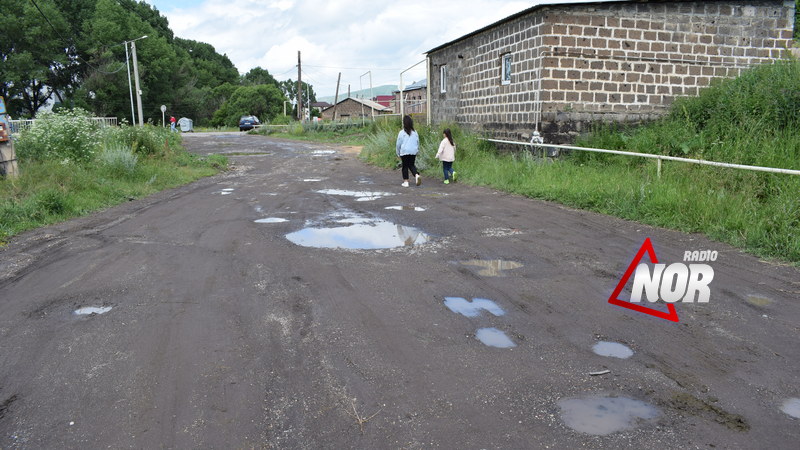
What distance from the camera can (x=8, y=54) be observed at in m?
51.5

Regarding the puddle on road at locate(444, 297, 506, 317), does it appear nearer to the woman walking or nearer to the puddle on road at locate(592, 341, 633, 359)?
the puddle on road at locate(592, 341, 633, 359)

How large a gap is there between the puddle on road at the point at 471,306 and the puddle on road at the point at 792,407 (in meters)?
2.11

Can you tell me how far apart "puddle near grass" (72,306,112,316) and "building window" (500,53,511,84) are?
1349 cm

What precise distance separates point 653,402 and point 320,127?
42.1m

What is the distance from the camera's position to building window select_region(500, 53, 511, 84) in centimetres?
1628

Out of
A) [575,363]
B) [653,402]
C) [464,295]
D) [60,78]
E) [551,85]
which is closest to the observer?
[653,402]

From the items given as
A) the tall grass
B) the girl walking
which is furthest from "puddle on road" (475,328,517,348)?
the girl walking

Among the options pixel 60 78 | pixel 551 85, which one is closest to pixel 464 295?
pixel 551 85

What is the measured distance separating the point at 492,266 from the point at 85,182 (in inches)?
388

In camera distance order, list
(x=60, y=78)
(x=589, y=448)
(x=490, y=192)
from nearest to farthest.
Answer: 1. (x=589, y=448)
2. (x=490, y=192)
3. (x=60, y=78)

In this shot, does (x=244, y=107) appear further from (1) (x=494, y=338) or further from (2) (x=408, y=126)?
(1) (x=494, y=338)

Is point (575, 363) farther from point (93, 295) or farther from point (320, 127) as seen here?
point (320, 127)

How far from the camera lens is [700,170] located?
30.1 feet

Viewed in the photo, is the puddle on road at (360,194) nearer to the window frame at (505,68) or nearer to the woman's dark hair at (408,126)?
the woman's dark hair at (408,126)
